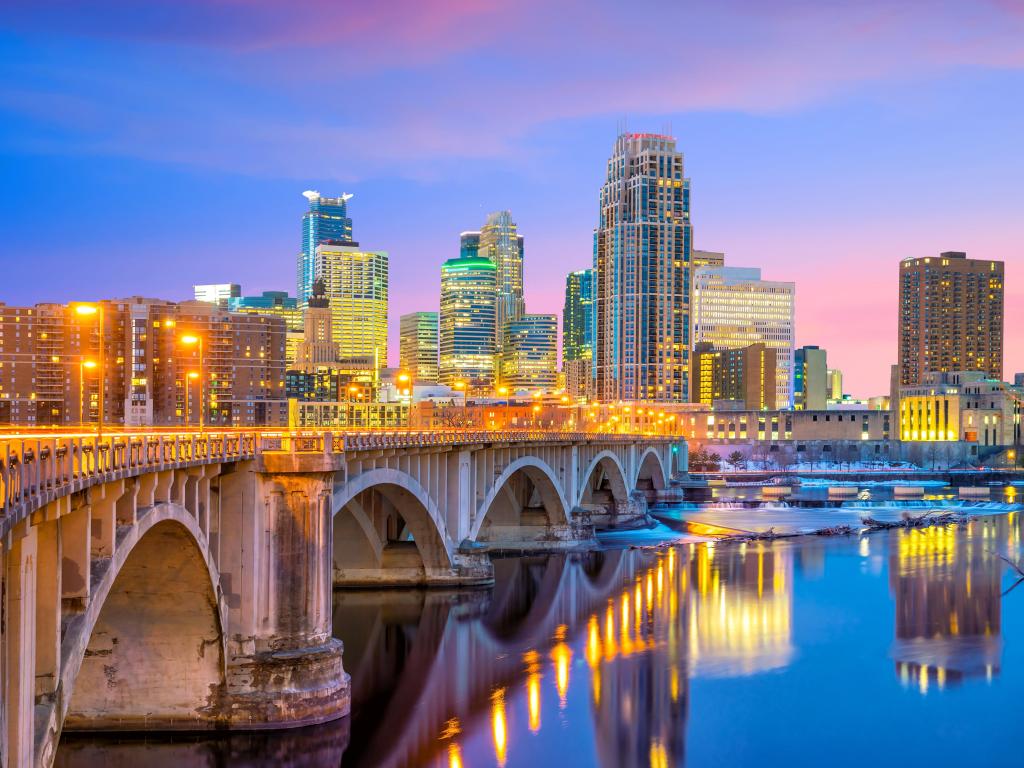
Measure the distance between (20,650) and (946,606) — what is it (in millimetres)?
56856

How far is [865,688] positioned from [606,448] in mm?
70197

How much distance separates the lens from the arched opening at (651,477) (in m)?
155

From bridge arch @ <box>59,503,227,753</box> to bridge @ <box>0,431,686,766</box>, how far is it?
0.05 meters

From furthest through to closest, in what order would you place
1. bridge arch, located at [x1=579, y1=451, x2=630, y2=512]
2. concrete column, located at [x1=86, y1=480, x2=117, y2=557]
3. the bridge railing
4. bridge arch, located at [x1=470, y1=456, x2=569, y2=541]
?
bridge arch, located at [x1=579, y1=451, x2=630, y2=512] → bridge arch, located at [x1=470, y1=456, x2=569, y2=541] → concrete column, located at [x1=86, y1=480, x2=117, y2=557] → the bridge railing

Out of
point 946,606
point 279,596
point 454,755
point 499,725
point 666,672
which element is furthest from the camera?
point 946,606

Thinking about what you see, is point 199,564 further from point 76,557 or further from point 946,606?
point 946,606

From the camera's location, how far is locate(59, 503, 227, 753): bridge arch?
116ft

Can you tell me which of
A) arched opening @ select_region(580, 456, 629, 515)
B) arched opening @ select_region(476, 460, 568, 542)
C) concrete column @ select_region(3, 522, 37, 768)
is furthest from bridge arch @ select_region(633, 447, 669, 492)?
concrete column @ select_region(3, 522, 37, 768)

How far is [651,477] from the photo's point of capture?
15812cm

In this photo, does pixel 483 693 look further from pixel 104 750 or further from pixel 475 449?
pixel 475 449

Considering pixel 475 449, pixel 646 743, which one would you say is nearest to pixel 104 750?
pixel 646 743

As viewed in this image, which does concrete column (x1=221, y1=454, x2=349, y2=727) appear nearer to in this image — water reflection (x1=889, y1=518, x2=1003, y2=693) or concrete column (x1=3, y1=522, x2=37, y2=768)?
concrete column (x1=3, y1=522, x2=37, y2=768)

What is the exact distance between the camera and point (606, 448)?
117 m

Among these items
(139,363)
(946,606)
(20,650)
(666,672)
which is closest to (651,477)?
(139,363)
